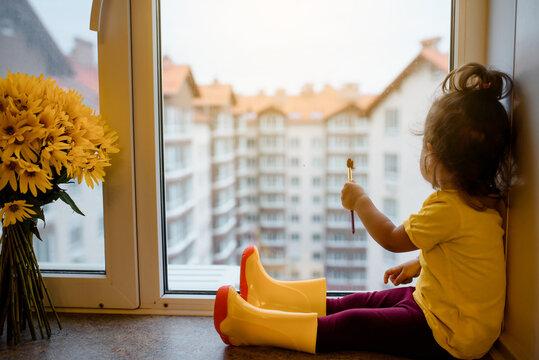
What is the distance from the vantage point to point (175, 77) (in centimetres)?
108

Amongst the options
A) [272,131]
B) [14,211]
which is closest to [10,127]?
[14,211]

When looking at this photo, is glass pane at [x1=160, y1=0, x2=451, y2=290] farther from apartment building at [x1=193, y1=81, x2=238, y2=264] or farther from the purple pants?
the purple pants

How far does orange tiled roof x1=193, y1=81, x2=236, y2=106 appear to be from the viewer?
1.10m

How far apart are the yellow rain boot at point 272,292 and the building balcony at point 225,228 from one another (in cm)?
23

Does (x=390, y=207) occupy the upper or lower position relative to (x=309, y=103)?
lower

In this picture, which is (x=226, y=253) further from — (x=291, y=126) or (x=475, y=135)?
(x=475, y=135)

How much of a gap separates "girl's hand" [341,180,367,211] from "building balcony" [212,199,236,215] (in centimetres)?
35

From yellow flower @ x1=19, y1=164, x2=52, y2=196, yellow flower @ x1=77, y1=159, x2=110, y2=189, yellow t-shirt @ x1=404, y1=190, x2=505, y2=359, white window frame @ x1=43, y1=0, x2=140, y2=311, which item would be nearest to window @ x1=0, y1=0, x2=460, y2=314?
white window frame @ x1=43, y1=0, x2=140, y2=311

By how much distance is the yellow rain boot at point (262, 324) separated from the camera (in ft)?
2.70

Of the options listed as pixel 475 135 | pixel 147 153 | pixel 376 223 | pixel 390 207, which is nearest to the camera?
pixel 475 135

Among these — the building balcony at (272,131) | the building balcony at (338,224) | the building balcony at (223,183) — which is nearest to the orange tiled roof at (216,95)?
the building balcony at (272,131)

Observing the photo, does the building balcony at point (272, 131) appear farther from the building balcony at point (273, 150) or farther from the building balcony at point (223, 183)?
the building balcony at point (223, 183)

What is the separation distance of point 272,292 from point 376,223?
0.97ft

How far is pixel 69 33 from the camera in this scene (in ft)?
3.39
